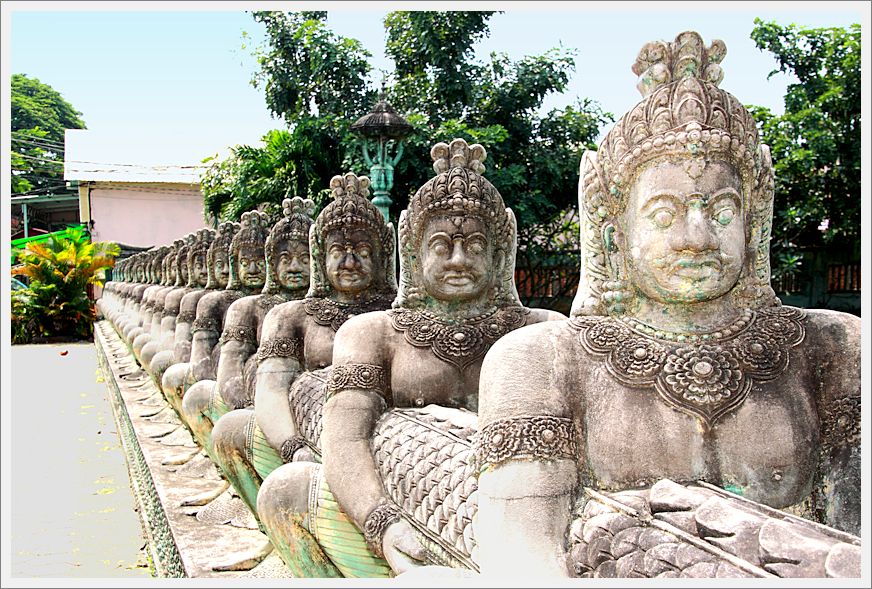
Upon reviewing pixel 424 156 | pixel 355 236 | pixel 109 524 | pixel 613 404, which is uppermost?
pixel 424 156

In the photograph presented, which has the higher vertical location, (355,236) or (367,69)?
(367,69)

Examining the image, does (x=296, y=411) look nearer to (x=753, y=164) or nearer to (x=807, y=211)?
(x=753, y=164)

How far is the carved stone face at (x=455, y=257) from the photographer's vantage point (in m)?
3.62

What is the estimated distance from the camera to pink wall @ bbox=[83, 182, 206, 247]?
91.0ft

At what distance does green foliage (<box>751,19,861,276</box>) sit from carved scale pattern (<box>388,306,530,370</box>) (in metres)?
9.49

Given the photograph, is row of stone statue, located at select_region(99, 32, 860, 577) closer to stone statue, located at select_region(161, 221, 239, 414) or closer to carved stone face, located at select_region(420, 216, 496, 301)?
carved stone face, located at select_region(420, 216, 496, 301)

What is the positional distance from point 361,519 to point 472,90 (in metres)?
11.2

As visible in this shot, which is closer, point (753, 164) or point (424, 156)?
point (753, 164)

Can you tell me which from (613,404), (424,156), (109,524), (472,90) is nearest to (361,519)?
(613,404)

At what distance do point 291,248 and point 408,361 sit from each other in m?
2.54

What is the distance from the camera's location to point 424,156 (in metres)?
12.9

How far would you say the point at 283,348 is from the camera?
195 inches

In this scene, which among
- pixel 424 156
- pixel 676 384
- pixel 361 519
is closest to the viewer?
pixel 676 384

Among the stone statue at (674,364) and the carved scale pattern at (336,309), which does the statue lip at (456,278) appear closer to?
the stone statue at (674,364)
